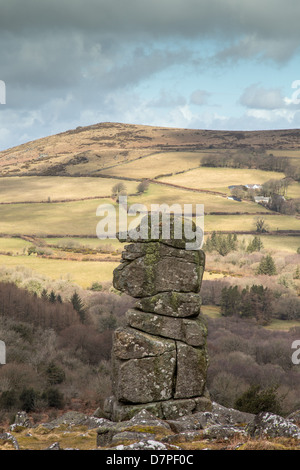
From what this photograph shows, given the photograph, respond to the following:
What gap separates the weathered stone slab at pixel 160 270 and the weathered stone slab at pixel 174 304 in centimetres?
22

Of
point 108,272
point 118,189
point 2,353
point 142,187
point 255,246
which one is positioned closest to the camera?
point 2,353

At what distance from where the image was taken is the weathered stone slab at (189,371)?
20203mm

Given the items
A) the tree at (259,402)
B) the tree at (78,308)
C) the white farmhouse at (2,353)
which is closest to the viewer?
the tree at (259,402)

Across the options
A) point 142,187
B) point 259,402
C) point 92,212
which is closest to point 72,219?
point 92,212

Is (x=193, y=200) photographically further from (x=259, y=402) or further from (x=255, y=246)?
(x=259, y=402)

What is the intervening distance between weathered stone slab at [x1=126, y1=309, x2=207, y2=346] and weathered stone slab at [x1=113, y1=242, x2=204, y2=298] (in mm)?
1047

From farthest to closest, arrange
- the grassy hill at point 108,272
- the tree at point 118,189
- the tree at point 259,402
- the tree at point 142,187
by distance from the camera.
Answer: the tree at point 142,187 → the tree at point 118,189 → the grassy hill at point 108,272 → the tree at point 259,402

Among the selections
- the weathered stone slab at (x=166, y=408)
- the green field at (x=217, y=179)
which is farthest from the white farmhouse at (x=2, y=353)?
the green field at (x=217, y=179)

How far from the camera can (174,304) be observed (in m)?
20.4

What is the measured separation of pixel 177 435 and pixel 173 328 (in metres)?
6.85

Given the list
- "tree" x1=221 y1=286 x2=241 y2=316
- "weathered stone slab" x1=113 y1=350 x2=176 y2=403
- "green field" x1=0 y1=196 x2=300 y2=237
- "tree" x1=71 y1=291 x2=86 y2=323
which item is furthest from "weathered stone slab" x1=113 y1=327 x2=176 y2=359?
"green field" x1=0 y1=196 x2=300 y2=237

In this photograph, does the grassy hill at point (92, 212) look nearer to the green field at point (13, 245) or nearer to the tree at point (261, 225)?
the green field at point (13, 245)

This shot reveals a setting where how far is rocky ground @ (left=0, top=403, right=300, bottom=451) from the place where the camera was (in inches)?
476

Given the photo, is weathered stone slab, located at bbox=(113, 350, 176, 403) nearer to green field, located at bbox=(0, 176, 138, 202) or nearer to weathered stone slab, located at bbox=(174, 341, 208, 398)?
weathered stone slab, located at bbox=(174, 341, 208, 398)
